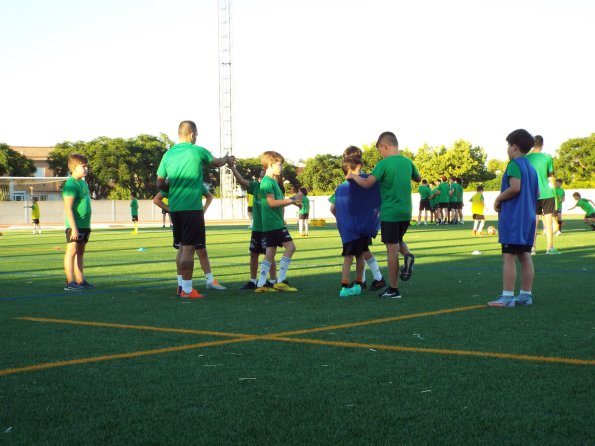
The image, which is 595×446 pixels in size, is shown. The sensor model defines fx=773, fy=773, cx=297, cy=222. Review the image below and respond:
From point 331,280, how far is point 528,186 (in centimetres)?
367

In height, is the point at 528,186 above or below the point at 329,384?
above

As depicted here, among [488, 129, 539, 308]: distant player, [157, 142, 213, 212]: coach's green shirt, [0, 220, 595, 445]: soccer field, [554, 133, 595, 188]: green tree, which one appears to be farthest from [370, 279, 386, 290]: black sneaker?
[554, 133, 595, 188]: green tree

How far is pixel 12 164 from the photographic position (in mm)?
82062

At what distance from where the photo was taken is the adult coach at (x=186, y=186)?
910 cm

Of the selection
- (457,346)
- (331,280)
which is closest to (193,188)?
(331,280)

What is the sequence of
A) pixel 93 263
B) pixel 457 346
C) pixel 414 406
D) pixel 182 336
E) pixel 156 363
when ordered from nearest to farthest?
pixel 414 406 < pixel 156 363 < pixel 457 346 < pixel 182 336 < pixel 93 263

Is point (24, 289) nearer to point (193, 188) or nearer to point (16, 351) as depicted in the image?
point (193, 188)

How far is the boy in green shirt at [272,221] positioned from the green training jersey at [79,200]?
2.55 meters

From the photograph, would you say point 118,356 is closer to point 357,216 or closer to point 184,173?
point 184,173

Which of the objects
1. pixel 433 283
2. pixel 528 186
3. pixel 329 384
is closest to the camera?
pixel 329 384

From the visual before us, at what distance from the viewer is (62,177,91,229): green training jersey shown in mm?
10188

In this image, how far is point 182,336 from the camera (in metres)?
5.98

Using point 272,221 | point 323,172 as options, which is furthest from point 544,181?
point 323,172

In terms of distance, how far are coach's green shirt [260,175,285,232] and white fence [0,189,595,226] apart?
47168 millimetres
